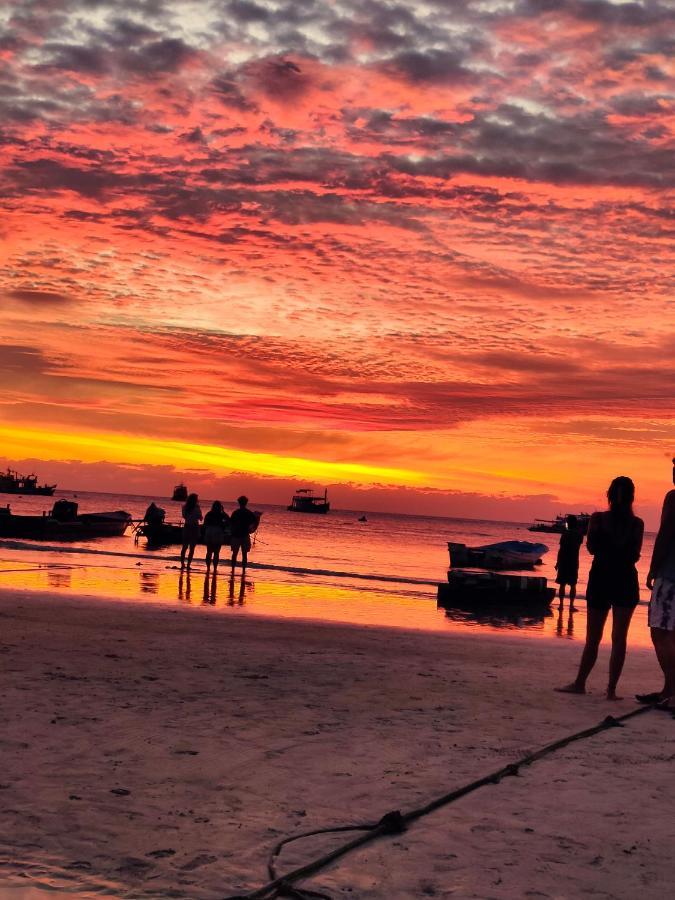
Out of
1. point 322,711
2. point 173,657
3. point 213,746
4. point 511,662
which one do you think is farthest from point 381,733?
point 511,662

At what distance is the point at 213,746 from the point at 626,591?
187 inches

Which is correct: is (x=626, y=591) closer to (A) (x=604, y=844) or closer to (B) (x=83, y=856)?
(A) (x=604, y=844)

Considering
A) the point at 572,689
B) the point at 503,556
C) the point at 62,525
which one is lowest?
the point at 503,556

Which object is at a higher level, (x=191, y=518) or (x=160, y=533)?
(x=191, y=518)

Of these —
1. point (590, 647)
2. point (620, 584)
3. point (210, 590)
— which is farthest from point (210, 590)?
point (620, 584)

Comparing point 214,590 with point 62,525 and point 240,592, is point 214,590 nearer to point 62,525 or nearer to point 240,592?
point 240,592

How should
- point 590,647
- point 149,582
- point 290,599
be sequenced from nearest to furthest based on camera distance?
point 590,647
point 290,599
point 149,582

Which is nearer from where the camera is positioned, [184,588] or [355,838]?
[355,838]

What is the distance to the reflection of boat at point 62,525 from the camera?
53094mm

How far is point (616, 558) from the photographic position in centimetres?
947

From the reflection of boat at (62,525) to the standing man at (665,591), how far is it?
46.6m

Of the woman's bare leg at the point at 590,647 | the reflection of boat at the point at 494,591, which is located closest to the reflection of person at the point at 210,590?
the reflection of boat at the point at 494,591

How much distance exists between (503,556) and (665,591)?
54800 millimetres

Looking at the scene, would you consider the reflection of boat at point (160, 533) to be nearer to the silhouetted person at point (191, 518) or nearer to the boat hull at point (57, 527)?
the boat hull at point (57, 527)
